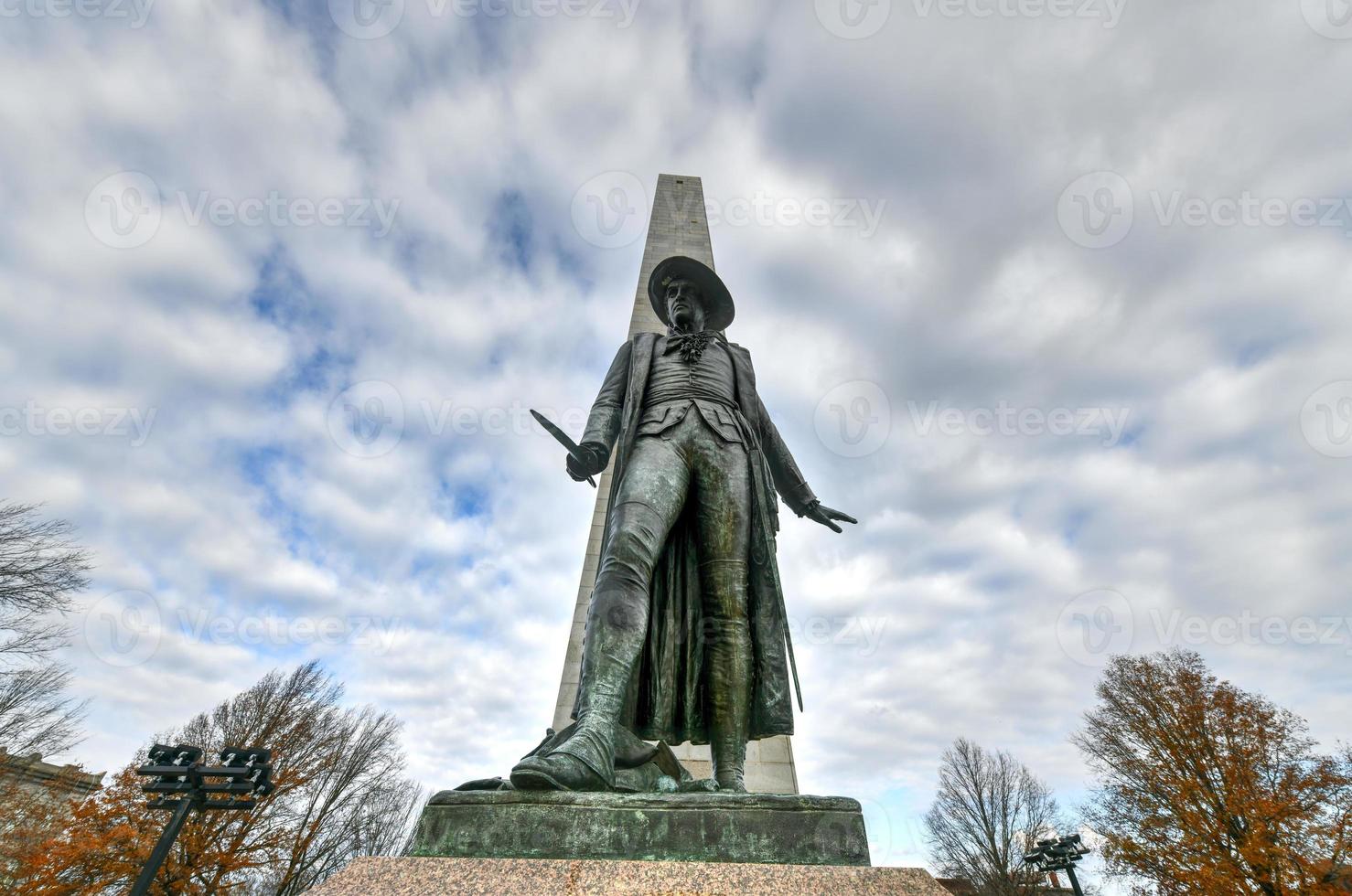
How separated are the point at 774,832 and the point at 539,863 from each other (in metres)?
0.85

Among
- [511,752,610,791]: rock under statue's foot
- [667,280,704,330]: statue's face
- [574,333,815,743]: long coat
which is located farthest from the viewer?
[667,280,704,330]: statue's face

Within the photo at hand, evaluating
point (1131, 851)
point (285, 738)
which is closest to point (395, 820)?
point (285, 738)

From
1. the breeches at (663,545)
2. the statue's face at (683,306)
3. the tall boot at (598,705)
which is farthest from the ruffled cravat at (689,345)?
the tall boot at (598,705)

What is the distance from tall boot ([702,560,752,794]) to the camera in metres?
3.26

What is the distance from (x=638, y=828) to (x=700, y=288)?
148 inches

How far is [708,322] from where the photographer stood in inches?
198

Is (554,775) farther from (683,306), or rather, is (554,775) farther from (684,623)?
(683,306)

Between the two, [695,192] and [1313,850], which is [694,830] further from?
[1313,850]

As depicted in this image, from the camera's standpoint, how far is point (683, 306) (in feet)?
15.7

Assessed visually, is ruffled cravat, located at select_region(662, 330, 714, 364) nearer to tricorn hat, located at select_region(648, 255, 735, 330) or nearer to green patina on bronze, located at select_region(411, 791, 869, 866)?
tricorn hat, located at select_region(648, 255, 735, 330)

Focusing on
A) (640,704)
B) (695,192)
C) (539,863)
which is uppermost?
(695,192)

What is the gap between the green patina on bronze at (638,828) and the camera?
7.11 feet

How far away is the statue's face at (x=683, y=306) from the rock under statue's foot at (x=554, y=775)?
10.5 ft

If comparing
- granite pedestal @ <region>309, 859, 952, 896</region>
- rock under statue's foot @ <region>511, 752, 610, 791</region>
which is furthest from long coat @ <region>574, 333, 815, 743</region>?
granite pedestal @ <region>309, 859, 952, 896</region>
